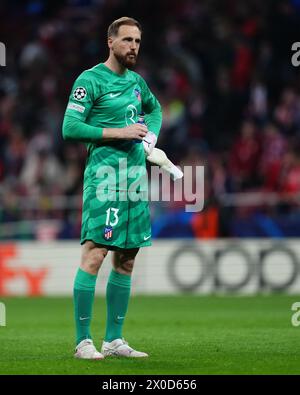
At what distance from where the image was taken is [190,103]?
17875 millimetres

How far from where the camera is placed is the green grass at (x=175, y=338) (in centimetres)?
654

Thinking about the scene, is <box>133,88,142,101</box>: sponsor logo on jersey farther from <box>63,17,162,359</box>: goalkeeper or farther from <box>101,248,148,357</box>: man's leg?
<box>101,248,148,357</box>: man's leg

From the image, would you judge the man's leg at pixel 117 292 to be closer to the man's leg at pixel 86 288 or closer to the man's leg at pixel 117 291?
the man's leg at pixel 117 291

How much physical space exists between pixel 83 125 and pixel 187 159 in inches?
369

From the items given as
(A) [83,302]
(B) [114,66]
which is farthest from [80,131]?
(A) [83,302]

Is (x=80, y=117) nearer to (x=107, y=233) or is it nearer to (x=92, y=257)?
(x=107, y=233)

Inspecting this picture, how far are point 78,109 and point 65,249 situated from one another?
365 inches

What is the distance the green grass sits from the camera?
6.54 m

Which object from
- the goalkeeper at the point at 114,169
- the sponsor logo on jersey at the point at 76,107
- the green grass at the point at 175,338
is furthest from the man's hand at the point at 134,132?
the green grass at the point at 175,338

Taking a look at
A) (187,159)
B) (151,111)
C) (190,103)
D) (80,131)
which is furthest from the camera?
(190,103)

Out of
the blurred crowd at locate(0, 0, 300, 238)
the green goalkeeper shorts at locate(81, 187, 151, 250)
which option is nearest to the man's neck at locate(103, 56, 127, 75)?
the green goalkeeper shorts at locate(81, 187, 151, 250)

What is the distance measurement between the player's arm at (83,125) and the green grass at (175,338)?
153cm

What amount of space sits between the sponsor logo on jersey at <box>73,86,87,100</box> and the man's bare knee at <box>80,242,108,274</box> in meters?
1.02

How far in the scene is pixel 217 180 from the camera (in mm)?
15914
